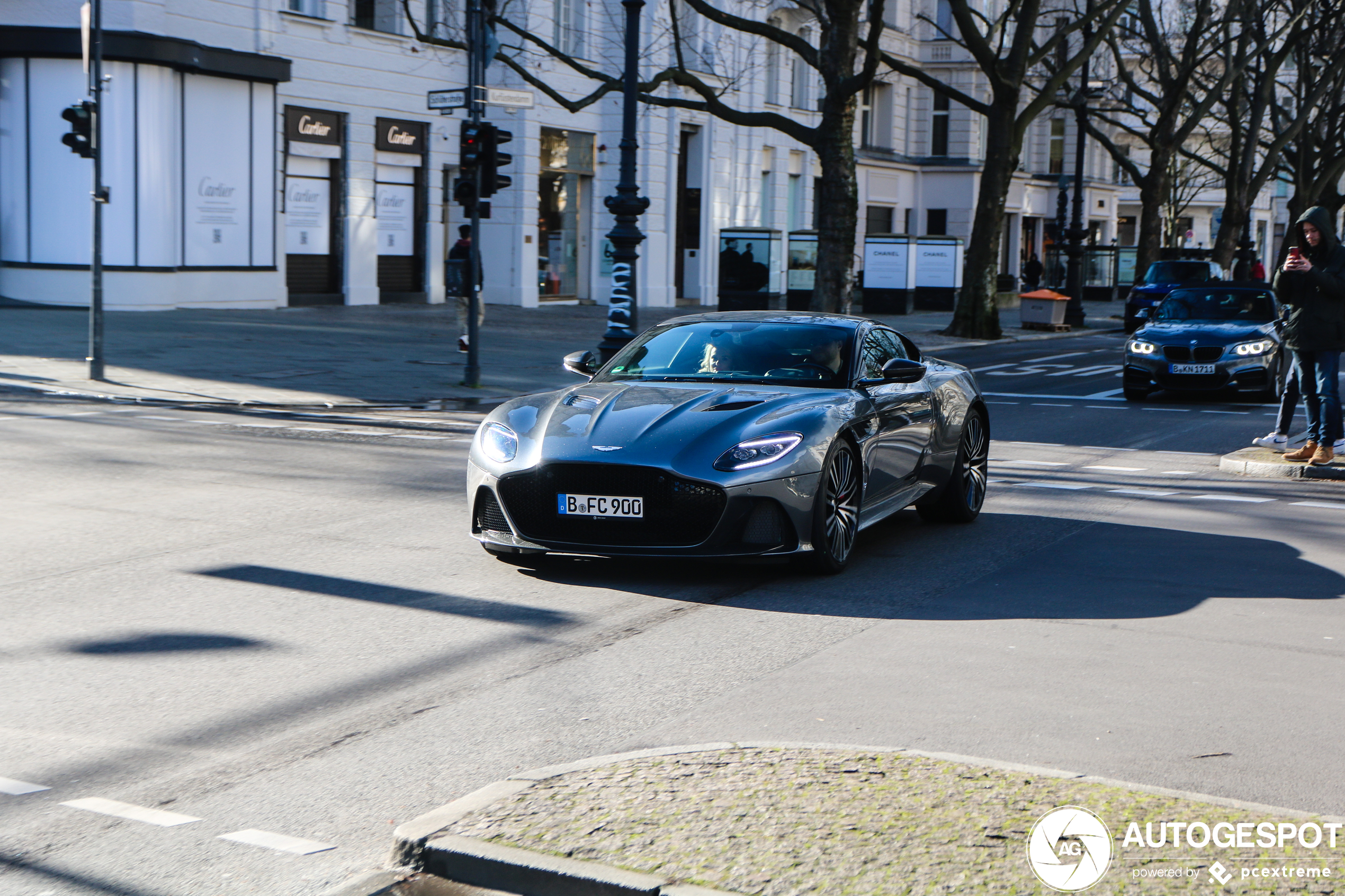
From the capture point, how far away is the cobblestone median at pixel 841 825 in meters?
3.58

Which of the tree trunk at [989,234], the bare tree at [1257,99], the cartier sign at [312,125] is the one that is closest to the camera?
the cartier sign at [312,125]

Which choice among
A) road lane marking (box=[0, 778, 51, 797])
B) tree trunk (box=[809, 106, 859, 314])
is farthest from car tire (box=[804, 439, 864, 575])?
tree trunk (box=[809, 106, 859, 314])

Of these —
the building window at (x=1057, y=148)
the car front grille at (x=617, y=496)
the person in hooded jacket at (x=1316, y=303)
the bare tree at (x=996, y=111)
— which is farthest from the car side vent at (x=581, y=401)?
the building window at (x=1057, y=148)

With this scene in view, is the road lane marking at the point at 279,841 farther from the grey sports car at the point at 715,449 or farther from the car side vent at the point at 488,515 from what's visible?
the car side vent at the point at 488,515

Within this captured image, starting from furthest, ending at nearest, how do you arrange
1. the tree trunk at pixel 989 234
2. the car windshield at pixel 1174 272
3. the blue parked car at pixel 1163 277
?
the car windshield at pixel 1174 272 → the blue parked car at pixel 1163 277 → the tree trunk at pixel 989 234

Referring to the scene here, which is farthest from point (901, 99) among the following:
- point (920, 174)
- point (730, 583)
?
point (730, 583)

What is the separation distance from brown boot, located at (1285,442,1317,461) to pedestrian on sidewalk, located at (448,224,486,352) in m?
9.39

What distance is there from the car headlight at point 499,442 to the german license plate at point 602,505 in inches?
16.4

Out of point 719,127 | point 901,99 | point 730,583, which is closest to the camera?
point 730,583

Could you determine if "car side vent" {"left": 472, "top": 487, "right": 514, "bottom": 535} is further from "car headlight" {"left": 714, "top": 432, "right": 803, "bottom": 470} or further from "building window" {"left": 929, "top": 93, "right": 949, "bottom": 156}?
"building window" {"left": 929, "top": 93, "right": 949, "bottom": 156}

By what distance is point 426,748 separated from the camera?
491 centimetres

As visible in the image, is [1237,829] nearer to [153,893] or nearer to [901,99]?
[153,893]

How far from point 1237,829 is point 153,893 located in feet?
8.64

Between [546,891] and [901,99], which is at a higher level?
[901,99]
